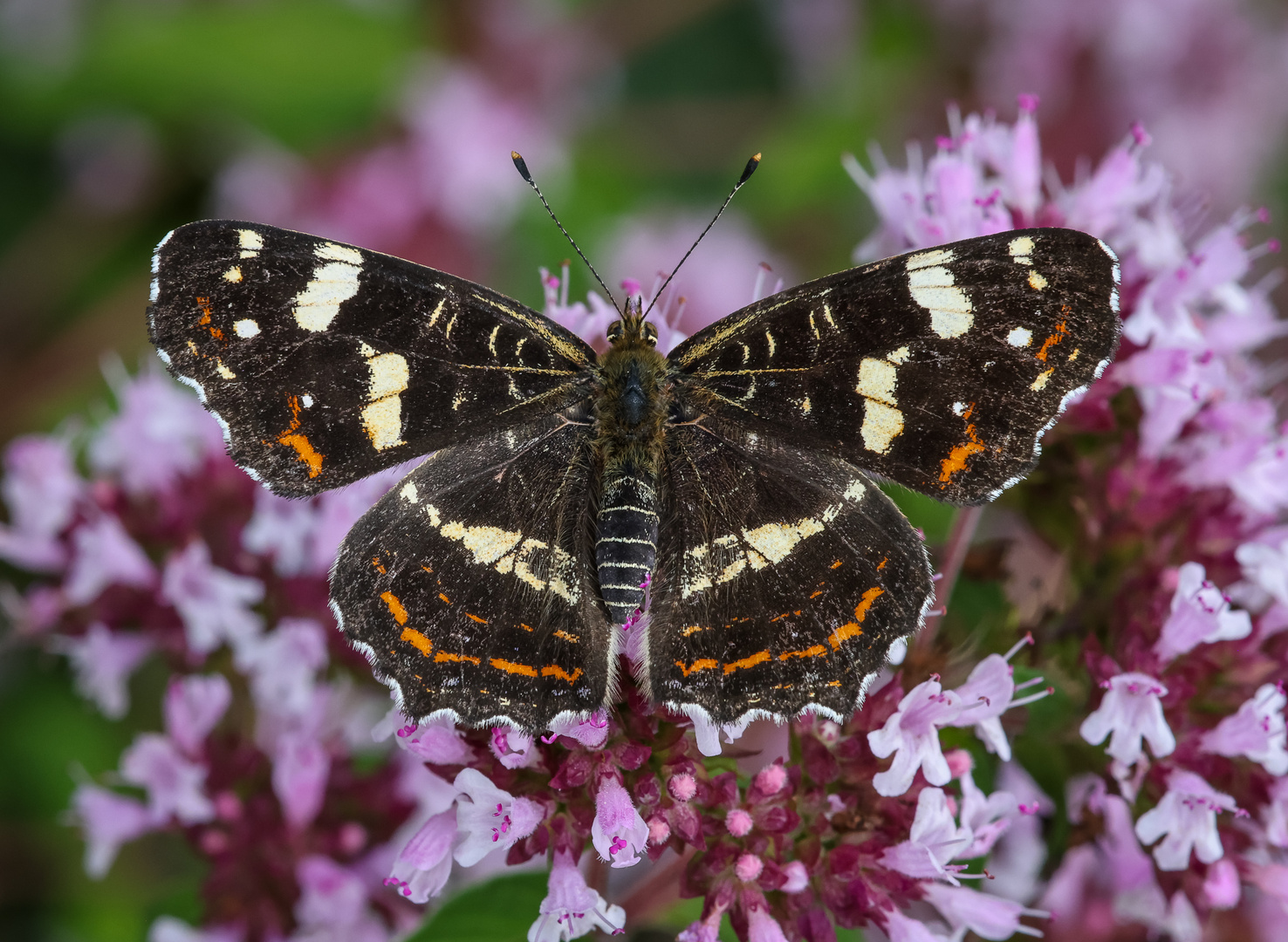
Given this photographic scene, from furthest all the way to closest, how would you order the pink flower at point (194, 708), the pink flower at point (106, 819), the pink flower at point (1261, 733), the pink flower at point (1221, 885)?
the pink flower at point (106, 819) < the pink flower at point (194, 708) < the pink flower at point (1221, 885) < the pink flower at point (1261, 733)

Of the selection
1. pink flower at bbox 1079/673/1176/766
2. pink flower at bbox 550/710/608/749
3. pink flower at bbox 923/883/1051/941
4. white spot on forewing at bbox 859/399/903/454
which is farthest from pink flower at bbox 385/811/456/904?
pink flower at bbox 1079/673/1176/766

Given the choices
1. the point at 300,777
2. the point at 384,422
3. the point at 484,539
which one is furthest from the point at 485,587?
the point at 300,777

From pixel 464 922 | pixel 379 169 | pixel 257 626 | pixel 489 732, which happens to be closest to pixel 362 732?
pixel 257 626

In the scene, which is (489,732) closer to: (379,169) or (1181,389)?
(1181,389)

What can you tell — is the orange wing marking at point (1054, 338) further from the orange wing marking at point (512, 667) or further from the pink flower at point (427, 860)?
the pink flower at point (427, 860)

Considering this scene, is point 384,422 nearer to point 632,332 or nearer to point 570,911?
point 632,332

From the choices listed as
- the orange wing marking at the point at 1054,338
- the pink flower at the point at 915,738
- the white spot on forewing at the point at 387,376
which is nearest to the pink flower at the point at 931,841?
the pink flower at the point at 915,738

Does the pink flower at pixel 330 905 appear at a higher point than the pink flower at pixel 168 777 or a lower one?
lower

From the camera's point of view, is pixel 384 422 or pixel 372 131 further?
pixel 372 131
